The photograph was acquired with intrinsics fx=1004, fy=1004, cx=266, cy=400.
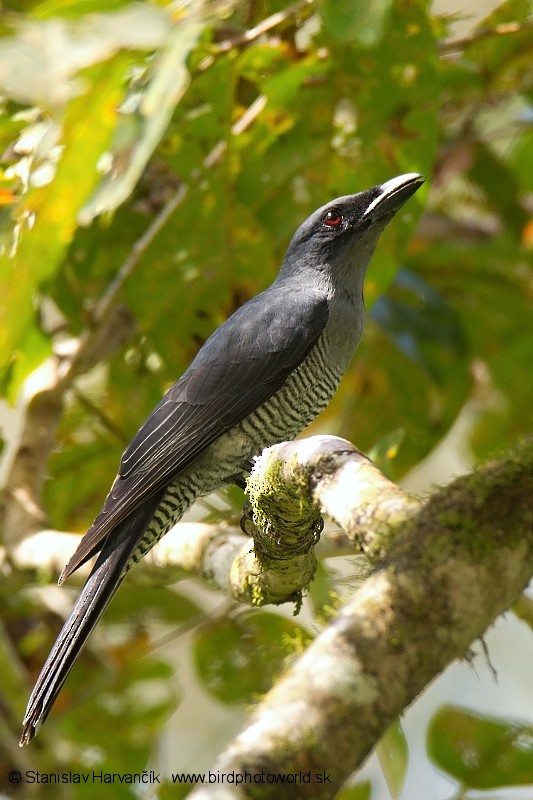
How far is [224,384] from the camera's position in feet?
11.8

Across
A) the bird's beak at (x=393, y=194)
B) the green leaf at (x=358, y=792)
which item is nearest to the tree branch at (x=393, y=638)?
the bird's beak at (x=393, y=194)

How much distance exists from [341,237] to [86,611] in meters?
1.85

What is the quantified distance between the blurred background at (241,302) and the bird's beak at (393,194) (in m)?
0.09

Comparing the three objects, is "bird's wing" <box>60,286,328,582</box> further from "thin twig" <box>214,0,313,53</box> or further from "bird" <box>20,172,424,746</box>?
"thin twig" <box>214,0,313,53</box>

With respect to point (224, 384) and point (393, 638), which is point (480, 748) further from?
point (393, 638)

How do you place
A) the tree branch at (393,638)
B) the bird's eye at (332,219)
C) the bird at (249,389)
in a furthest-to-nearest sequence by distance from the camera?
the bird's eye at (332,219)
the bird at (249,389)
the tree branch at (393,638)

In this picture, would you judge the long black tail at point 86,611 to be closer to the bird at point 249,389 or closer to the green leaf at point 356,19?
the bird at point 249,389

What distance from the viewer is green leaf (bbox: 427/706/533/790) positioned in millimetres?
3340

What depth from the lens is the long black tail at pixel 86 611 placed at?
285cm

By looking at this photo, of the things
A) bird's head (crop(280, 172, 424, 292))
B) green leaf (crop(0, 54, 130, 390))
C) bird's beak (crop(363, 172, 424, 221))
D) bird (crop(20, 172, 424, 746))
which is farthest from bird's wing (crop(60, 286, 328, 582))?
green leaf (crop(0, 54, 130, 390))

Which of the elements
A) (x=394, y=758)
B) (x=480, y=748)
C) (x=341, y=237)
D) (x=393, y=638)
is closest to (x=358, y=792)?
(x=480, y=748)

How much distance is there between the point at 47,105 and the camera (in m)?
1.47

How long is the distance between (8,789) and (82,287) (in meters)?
2.08

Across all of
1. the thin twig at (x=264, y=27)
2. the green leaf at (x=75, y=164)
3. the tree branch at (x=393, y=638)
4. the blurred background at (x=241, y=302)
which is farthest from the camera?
the blurred background at (x=241, y=302)
